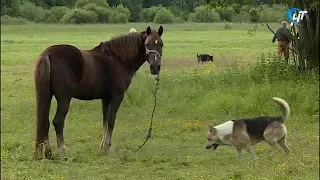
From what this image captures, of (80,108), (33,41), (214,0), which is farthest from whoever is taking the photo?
(33,41)

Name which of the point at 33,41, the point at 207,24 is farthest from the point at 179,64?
the point at 207,24

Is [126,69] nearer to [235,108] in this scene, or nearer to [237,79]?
[235,108]

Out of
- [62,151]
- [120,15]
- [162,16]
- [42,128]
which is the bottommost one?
[162,16]

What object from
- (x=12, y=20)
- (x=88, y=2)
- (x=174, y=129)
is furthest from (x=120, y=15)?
(x=174, y=129)

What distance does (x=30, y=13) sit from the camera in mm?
12570

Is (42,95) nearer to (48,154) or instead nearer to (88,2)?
(48,154)

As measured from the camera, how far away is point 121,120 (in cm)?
1231

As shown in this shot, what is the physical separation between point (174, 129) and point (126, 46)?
232 cm

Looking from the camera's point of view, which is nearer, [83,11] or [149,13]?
[83,11]

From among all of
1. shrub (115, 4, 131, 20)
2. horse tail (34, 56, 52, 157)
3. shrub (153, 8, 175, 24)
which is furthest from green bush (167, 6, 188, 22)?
horse tail (34, 56, 52, 157)

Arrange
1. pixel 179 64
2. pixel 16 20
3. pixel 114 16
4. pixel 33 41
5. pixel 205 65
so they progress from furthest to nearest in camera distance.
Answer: pixel 33 41 < pixel 179 64 < pixel 205 65 < pixel 114 16 < pixel 16 20

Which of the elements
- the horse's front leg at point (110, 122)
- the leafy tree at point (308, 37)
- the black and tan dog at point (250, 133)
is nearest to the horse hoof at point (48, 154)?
the horse's front leg at point (110, 122)

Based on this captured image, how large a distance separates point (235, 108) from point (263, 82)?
247cm

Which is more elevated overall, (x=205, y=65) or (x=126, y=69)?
(x=126, y=69)
